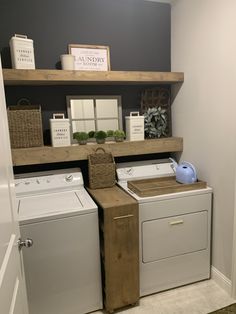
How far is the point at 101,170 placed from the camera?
7.45 ft

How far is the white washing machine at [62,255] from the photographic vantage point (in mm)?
1732

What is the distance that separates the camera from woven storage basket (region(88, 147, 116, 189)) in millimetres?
2260

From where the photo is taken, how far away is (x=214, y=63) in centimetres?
203

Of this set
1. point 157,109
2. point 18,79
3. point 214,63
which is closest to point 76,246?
point 18,79

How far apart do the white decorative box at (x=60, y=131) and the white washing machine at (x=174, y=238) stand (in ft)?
2.17

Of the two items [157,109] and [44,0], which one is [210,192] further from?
[44,0]

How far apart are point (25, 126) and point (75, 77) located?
1.91 ft

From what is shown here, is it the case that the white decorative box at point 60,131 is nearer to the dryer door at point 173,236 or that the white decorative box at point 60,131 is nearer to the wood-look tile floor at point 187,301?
the dryer door at point 173,236

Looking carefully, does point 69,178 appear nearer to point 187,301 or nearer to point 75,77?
point 75,77

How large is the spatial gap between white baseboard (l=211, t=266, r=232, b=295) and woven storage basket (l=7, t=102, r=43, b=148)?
1889 millimetres

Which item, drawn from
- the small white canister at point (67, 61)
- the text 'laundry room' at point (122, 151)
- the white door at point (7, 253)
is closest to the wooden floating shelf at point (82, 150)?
the text 'laundry room' at point (122, 151)

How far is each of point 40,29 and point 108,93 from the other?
81cm

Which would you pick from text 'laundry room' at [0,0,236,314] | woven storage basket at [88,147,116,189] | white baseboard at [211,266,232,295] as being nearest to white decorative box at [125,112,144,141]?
text 'laundry room' at [0,0,236,314]

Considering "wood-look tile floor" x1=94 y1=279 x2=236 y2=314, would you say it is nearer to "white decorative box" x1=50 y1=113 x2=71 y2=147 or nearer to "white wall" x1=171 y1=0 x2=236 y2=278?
"white wall" x1=171 y1=0 x2=236 y2=278
